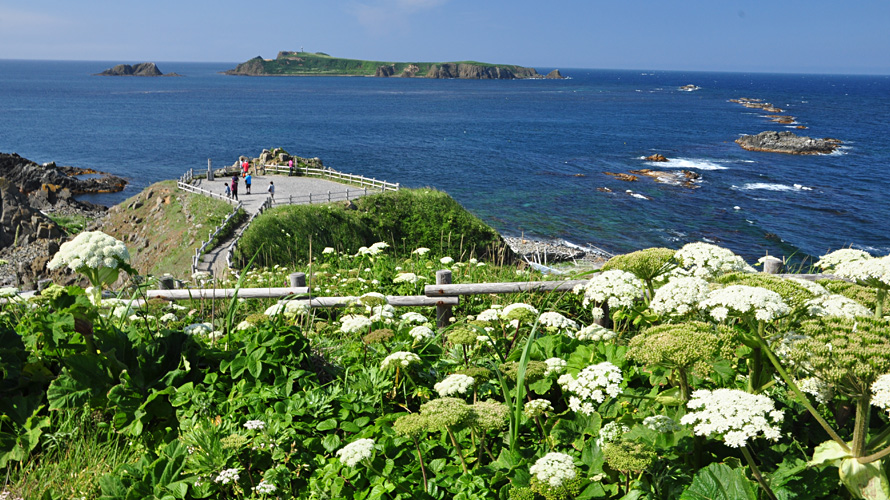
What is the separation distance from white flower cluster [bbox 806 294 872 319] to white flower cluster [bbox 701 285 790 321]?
43cm

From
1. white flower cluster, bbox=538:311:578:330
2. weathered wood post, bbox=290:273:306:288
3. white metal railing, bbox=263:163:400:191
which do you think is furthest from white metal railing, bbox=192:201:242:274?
white flower cluster, bbox=538:311:578:330

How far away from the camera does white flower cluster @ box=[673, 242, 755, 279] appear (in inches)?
178

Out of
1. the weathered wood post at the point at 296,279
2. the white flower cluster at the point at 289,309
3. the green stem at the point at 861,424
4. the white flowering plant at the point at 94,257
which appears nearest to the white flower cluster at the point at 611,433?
the green stem at the point at 861,424

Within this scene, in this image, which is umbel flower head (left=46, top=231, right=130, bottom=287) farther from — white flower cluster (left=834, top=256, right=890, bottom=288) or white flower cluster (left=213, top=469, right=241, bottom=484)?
white flower cluster (left=834, top=256, right=890, bottom=288)

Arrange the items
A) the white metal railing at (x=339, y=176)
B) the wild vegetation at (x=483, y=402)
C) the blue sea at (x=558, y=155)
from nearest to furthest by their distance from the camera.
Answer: the wild vegetation at (x=483, y=402) → the white metal railing at (x=339, y=176) → the blue sea at (x=558, y=155)

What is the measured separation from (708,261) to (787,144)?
84.5 m

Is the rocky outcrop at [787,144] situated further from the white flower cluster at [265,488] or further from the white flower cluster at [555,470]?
the white flower cluster at [265,488]

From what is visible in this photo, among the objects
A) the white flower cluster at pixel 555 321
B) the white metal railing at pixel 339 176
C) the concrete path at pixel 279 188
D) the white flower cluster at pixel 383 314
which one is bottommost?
the concrete path at pixel 279 188

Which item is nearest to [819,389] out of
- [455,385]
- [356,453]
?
[455,385]

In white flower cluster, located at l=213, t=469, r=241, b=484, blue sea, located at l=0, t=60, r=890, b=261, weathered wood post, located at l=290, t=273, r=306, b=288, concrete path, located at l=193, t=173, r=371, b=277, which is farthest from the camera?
blue sea, located at l=0, t=60, r=890, b=261

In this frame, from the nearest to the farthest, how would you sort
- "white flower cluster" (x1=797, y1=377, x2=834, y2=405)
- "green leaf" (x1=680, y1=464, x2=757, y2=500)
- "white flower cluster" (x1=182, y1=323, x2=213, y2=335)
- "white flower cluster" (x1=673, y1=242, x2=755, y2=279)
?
"green leaf" (x1=680, y1=464, x2=757, y2=500), "white flower cluster" (x1=797, y1=377, x2=834, y2=405), "white flower cluster" (x1=673, y1=242, x2=755, y2=279), "white flower cluster" (x1=182, y1=323, x2=213, y2=335)

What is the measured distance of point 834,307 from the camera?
132 inches

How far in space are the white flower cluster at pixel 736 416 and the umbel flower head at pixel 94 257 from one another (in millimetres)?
4040

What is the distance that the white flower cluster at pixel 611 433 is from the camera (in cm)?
330
